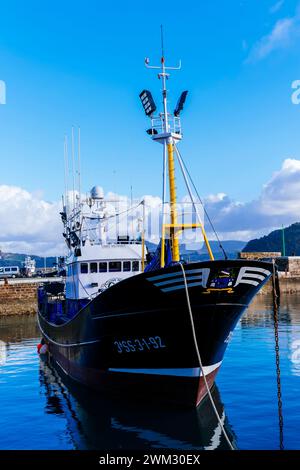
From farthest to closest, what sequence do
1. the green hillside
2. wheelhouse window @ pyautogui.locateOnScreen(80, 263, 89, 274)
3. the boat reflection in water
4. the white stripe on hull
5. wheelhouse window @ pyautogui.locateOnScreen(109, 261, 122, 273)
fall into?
1. the green hillside
2. wheelhouse window @ pyautogui.locateOnScreen(109, 261, 122, 273)
3. wheelhouse window @ pyautogui.locateOnScreen(80, 263, 89, 274)
4. the white stripe on hull
5. the boat reflection in water

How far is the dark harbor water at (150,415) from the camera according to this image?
11.2m

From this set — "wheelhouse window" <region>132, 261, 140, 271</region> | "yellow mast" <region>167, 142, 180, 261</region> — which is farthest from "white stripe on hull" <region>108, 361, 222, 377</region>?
"wheelhouse window" <region>132, 261, 140, 271</region>

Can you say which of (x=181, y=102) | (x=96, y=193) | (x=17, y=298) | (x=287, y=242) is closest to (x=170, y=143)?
(x=181, y=102)

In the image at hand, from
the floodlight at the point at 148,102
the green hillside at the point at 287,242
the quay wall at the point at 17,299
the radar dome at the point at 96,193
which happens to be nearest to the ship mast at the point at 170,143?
the floodlight at the point at 148,102

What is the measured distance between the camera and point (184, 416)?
12.7 m

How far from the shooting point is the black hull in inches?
483

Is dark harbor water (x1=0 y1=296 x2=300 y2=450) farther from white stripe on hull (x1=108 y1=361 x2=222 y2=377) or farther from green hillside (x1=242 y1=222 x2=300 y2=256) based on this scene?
green hillside (x1=242 y1=222 x2=300 y2=256)

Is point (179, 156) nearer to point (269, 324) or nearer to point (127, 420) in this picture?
point (127, 420)

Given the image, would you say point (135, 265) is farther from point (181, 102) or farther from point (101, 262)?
point (181, 102)

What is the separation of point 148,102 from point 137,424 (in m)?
11.5

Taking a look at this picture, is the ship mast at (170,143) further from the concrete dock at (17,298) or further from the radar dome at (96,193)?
the concrete dock at (17,298)

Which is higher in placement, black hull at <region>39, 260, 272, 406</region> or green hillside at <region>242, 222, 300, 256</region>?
green hillside at <region>242, 222, 300, 256</region>

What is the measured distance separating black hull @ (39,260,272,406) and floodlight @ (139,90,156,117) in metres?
7.35

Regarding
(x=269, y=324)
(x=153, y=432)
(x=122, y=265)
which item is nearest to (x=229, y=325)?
(x=153, y=432)
